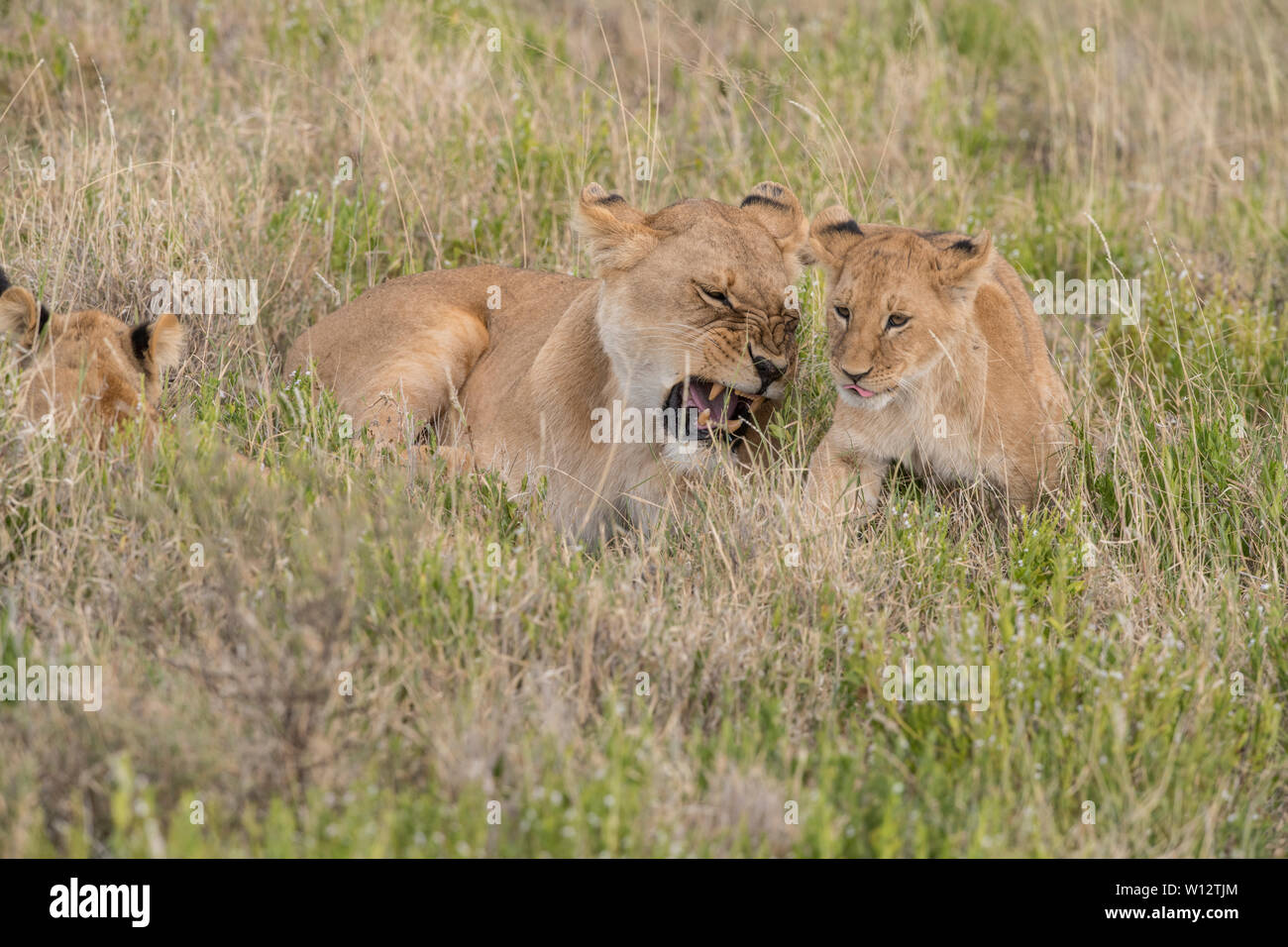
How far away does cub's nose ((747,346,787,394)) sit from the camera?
4.55m

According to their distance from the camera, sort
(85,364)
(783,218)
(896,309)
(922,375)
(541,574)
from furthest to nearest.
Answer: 1. (783,218)
2. (922,375)
3. (896,309)
4. (85,364)
5. (541,574)

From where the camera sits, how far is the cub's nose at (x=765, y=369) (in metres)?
4.55

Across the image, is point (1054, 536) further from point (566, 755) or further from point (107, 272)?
point (107, 272)

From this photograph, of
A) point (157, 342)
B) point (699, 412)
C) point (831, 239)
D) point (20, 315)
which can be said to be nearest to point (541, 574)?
point (699, 412)

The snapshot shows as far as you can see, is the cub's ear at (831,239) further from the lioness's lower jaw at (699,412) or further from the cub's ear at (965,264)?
the lioness's lower jaw at (699,412)

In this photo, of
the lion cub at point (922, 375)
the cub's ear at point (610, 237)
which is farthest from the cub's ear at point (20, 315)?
the lion cub at point (922, 375)

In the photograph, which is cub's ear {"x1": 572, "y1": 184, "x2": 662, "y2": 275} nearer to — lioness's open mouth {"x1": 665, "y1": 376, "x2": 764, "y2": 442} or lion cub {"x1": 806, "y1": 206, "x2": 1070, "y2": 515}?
lioness's open mouth {"x1": 665, "y1": 376, "x2": 764, "y2": 442}

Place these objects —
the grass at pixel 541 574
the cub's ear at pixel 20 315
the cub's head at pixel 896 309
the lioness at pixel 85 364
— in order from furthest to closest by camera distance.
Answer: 1. the cub's head at pixel 896 309
2. the cub's ear at pixel 20 315
3. the lioness at pixel 85 364
4. the grass at pixel 541 574

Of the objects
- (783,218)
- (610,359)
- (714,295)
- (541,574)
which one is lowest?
(541,574)

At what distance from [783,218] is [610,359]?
82 cm

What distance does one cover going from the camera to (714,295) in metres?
4.58

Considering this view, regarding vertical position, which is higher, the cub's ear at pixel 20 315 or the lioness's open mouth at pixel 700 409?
the cub's ear at pixel 20 315

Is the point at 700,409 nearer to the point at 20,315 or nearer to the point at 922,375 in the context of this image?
the point at 922,375

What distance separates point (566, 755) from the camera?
122 inches
